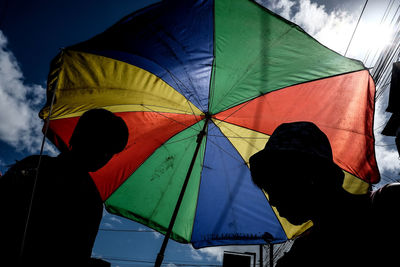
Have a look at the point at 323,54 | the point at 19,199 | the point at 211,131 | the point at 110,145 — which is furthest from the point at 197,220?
the point at 323,54

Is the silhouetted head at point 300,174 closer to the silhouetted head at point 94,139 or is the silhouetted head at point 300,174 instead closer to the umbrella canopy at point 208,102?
the silhouetted head at point 94,139

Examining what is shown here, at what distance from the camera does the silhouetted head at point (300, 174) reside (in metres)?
1.18

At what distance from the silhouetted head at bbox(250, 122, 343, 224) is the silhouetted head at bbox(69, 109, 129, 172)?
109cm

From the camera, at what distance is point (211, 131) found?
309cm

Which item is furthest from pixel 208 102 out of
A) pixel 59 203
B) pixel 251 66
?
pixel 59 203

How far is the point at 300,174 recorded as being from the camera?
3.97ft

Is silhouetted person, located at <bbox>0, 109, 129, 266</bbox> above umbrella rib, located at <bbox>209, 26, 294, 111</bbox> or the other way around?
the other way around

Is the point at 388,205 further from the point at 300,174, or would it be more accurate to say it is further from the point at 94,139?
the point at 94,139

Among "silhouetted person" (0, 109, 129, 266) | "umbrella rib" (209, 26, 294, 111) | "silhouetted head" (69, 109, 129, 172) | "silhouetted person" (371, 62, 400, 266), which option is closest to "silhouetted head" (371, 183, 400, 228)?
"silhouetted person" (371, 62, 400, 266)

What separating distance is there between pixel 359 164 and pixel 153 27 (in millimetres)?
2817

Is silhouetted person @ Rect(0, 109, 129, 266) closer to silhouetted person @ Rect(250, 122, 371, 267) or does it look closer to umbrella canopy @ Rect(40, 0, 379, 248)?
umbrella canopy @ Rect(40, 0, 379, 248)

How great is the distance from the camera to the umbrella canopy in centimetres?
209

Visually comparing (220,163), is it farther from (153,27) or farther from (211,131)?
(153,27)

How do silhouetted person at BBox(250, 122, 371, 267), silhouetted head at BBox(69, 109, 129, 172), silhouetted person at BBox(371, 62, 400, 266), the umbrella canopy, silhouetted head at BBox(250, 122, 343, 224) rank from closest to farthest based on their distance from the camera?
silhouetted person at BBox(371, 62, 400, 266), silhouetted person at BBox(250, 122, 371, 267), silhouetted head at BBox(250, 122, 343, 224), silhouetted head at BBox(69, 109, 129, 172), the umbrella canopy
